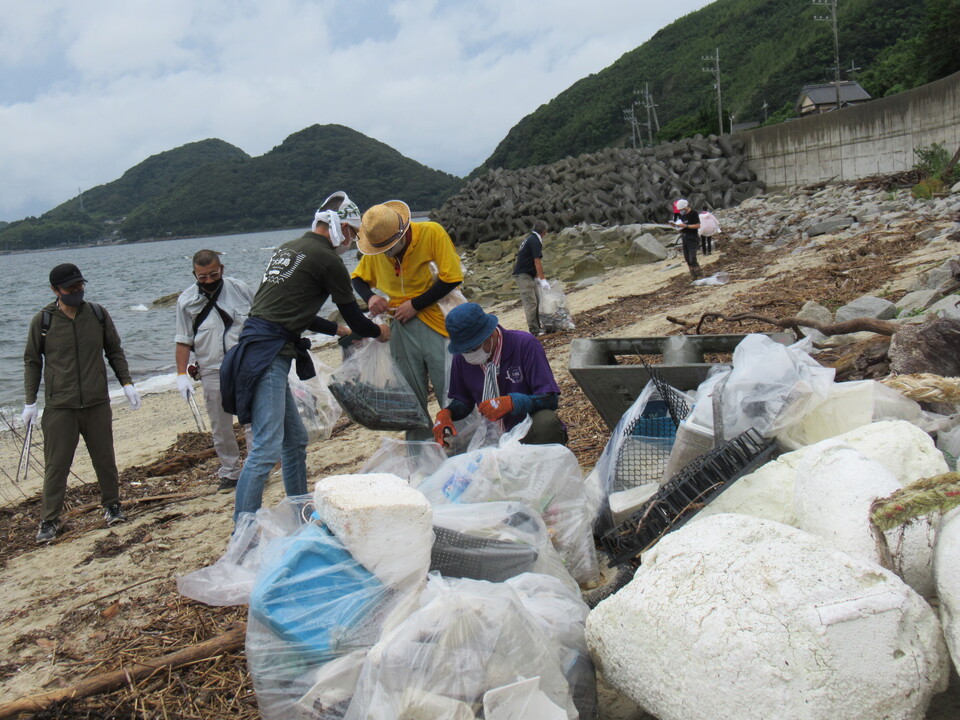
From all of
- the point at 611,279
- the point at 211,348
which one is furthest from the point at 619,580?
the point at 611,279

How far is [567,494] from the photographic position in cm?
284

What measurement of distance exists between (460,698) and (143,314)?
2953cm

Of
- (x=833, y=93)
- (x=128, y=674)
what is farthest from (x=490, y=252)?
(x=833, y=93)

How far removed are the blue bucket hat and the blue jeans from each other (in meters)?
0.95

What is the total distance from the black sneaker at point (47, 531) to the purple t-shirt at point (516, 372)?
296cm

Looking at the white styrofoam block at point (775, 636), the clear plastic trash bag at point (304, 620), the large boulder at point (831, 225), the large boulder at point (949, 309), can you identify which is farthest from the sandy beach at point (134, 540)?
the large boulder at point (831, 225)

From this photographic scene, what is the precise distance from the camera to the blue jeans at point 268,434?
3752 millimetres

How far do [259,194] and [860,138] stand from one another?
119 meters

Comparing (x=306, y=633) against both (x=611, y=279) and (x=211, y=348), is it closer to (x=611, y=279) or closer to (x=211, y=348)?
(x=211, y=348)

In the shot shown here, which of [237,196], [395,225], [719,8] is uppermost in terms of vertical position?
[719,8]

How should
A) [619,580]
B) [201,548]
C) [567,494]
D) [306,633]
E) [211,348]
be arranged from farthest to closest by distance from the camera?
[211,348] → [201,548] → [567,494] → [619,580] → [306,633]

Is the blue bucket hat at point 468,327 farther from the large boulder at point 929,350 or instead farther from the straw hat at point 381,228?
the large boulder at point 929,350

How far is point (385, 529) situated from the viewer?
6.99 feet

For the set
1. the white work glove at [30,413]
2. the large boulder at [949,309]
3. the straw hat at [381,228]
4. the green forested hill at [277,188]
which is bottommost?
the white work glove at [30,413]
